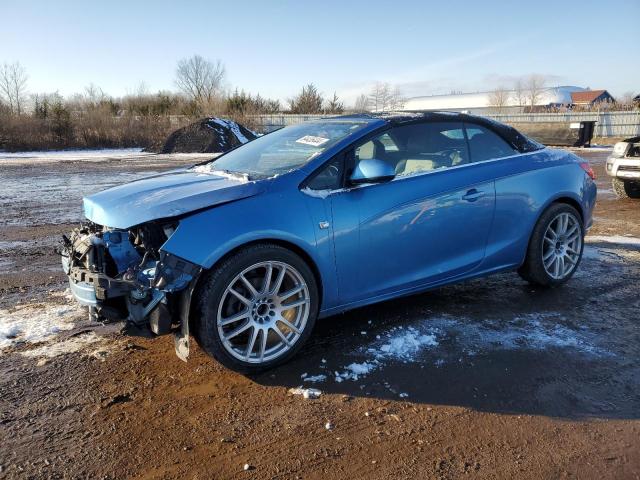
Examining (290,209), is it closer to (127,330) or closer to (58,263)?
(127,330)

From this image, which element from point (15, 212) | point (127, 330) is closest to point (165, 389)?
point (127, 330)

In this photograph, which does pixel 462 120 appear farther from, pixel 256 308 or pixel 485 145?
pixel 256 308

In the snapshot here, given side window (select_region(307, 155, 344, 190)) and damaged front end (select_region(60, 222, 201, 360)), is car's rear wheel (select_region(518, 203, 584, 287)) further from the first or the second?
damaged front end (select_region(60, 222, 201, 360))

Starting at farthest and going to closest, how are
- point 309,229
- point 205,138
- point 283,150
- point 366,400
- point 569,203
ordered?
point 205,138 → point 569,203 → point 283,150 → point 309,229 → point 366,400

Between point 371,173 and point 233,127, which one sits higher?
point 233,127

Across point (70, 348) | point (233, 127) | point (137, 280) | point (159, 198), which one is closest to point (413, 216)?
point (159, 198)

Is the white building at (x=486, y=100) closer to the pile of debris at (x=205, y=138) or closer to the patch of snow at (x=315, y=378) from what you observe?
the pile of debris at (x=205, y=138)

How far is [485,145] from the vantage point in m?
4.62

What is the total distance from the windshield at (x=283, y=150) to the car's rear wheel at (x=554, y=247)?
1991 millimetres

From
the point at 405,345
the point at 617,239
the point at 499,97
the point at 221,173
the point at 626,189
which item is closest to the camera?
the point at 405,345

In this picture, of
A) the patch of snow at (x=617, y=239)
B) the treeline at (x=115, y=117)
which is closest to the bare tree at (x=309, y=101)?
the treeline at (x=115, y=117)

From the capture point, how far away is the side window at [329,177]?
12.0 ft

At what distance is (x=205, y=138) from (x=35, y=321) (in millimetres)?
27634

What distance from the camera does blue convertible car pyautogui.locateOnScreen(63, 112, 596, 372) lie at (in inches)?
126
